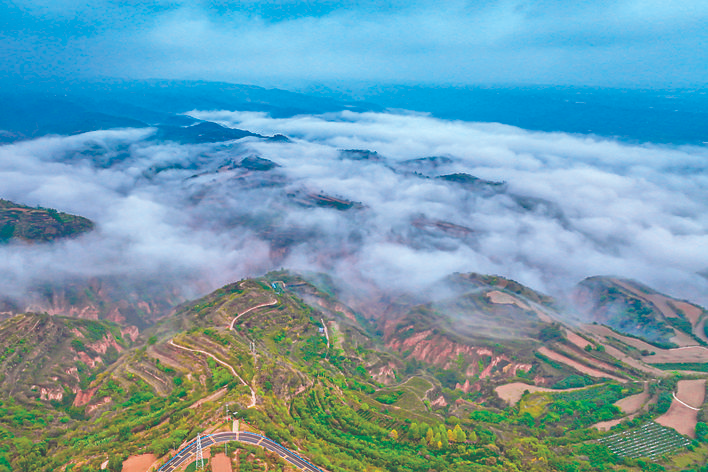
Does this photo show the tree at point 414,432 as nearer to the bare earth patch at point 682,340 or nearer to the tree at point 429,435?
the tree at point 429,435

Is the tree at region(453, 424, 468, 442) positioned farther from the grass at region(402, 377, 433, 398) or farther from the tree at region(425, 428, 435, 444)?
the grass at region(402, 377, 433, 398)

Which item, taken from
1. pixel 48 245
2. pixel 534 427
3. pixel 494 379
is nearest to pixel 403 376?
pixel 494 379

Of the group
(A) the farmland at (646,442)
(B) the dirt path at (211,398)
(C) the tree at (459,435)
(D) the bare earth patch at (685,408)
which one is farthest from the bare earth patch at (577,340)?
(B) the dirt path at (211,398)

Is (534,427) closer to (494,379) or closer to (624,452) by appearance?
(624,452)

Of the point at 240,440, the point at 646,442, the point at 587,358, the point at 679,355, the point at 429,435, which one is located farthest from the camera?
the point at 679,355

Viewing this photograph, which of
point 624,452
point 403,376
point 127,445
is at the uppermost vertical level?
point 127,445

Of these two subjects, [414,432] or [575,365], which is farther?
[575,365]

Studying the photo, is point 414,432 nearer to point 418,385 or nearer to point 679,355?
point 418,385

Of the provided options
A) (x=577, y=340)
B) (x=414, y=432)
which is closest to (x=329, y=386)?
(x=414, y=432)
